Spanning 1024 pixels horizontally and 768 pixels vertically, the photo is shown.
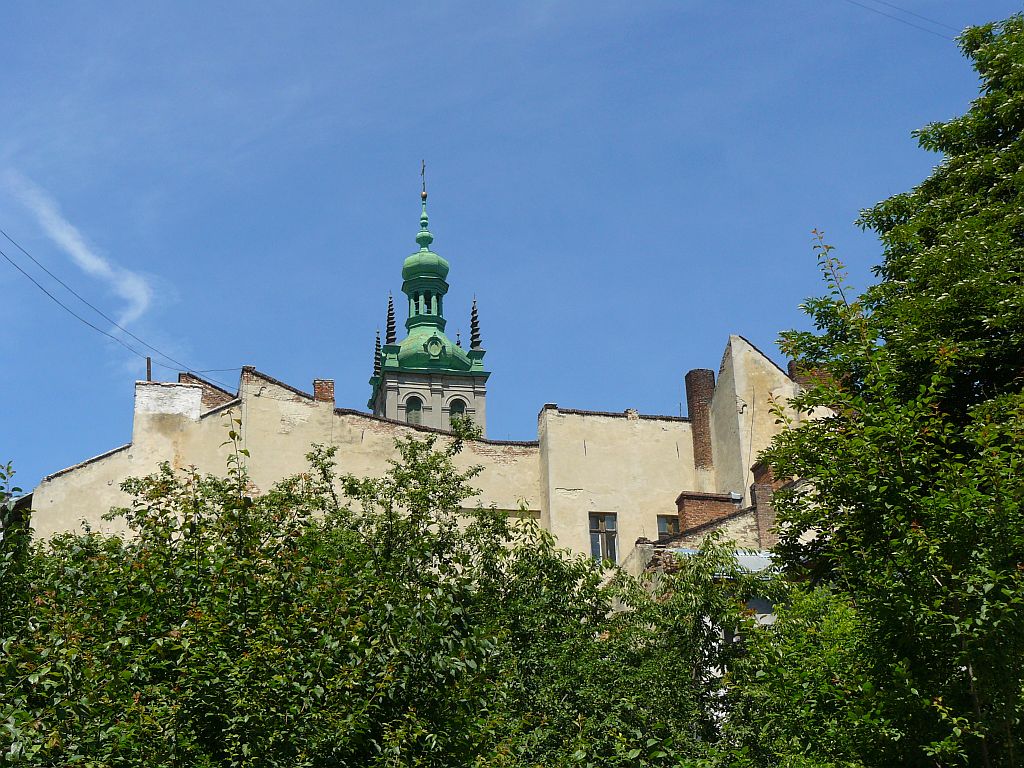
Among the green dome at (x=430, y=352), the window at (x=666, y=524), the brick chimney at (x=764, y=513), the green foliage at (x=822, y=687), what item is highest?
the green dome at (x=430, y=352)

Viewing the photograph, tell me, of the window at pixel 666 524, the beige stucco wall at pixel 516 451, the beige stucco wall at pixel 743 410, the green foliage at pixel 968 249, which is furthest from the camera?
the window at pixel 666 524

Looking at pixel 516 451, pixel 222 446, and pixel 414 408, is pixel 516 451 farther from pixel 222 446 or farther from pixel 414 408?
pixel 414 408

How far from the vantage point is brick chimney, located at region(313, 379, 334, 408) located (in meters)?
39.9

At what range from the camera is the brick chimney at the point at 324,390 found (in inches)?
1570

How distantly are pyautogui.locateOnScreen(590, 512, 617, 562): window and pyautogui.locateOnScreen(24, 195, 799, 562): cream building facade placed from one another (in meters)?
0.03

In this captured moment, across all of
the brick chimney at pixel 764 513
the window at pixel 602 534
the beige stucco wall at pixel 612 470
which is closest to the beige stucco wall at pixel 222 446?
the beige stucco wall at pixel 612 470

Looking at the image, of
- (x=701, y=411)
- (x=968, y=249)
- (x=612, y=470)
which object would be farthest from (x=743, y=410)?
(x=968, y=249)

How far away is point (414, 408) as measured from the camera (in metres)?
90.9

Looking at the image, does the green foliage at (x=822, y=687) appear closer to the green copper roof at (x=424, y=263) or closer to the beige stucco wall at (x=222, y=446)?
the beige stucco wall at (x=222, y=446)

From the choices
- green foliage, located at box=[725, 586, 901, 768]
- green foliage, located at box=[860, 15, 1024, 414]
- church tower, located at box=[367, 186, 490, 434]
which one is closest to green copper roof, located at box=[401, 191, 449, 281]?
church tower, located at box=[367, 186, 490, 434]

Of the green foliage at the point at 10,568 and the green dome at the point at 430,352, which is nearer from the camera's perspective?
the green foliage at the point at 10,568

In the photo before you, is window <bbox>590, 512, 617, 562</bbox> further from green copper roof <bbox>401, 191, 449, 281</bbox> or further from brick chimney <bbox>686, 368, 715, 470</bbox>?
green copper roof <bbox>401, 191, 449, 281</bbox>

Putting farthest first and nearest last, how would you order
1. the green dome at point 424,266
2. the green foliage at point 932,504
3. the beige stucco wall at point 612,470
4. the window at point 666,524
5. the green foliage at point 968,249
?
the green dome at point 424,266
the window at point 666,524
the beige stucco wall at point 612,470
the green foliage at point 968,249
the green foliage at point 932,504

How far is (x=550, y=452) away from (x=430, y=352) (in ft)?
167
